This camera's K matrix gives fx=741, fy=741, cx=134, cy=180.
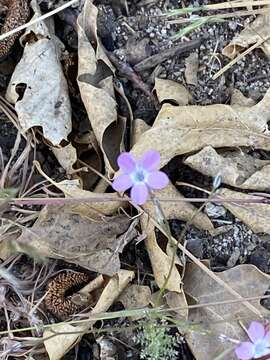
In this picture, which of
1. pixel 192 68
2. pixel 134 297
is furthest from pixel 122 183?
pixel 192 68

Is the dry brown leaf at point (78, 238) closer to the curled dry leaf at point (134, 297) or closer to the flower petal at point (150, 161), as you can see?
the curled dry leaf at point (134, 297)

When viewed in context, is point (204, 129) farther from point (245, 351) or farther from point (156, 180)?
point (245, 351)

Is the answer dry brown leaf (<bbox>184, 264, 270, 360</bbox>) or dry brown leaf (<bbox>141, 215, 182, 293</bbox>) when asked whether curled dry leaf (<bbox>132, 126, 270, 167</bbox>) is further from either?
dry brown leaf (<bbox>184, 264, 270, 360</bbox>)

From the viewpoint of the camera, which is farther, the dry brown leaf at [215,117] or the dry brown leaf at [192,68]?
the dry brown leaf at [192,68]

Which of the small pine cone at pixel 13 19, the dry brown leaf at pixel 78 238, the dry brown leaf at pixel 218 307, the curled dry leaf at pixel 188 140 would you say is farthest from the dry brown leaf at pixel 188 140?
the small pine cone at pixel 13 19

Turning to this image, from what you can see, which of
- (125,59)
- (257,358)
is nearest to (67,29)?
(125,59)

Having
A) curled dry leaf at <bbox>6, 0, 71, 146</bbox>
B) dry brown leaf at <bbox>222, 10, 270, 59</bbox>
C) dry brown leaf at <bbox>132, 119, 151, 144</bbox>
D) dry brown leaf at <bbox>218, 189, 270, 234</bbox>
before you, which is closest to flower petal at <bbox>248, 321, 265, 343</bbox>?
dry brown leaf at <bbox>218, 189, 270, 234</bbox>

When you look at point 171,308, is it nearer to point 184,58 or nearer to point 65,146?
point 65,146
